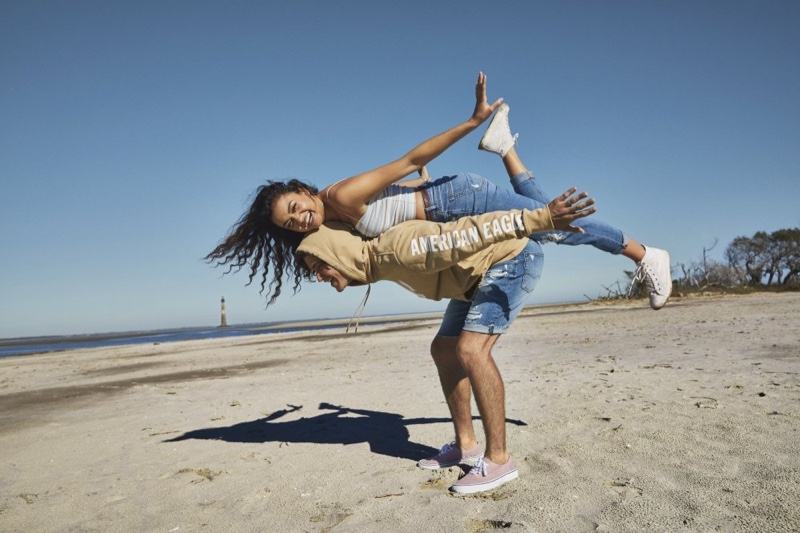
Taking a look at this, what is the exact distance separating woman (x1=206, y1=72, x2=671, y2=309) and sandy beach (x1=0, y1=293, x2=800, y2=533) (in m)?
1.22

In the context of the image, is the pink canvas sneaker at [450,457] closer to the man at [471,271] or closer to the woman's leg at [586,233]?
the man at [471,271]

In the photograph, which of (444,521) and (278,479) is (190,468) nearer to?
(278,479)

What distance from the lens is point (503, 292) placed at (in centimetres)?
309

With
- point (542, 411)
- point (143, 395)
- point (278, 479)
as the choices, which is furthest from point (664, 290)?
point (143, 395)

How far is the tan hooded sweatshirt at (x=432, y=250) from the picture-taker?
2.66 metres

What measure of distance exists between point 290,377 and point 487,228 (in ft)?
20.7

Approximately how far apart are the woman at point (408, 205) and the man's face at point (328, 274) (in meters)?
0.26

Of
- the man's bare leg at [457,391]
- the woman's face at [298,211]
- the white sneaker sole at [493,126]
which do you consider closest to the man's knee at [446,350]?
the man's bare leg at [457,391]

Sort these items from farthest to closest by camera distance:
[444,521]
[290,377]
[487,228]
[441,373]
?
[290,377] < [441,373] < [487,228] < [444,521]

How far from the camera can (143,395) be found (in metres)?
7.32

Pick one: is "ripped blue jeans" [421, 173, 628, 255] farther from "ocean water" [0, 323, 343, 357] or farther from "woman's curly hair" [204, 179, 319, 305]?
"ocean water" [0, 323, 343, 357]

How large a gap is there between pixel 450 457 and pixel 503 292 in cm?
121

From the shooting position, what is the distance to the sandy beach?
2.43m

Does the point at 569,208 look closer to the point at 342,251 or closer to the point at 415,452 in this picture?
the point at 342,251
